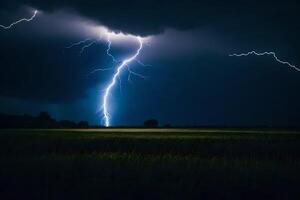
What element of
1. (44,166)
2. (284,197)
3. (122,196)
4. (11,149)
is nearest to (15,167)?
(44,166)

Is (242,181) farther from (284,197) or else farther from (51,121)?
(51,121)

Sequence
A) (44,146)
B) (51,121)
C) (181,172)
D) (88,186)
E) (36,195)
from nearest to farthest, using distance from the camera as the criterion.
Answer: (36,195), (88,186), (181,172), (44,146), (51,121)

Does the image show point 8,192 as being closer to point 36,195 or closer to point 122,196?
point 36,195

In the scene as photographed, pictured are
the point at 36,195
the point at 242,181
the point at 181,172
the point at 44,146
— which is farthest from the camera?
the point at 44,146

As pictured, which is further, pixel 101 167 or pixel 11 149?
pixel 11 149

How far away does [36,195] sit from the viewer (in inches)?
372

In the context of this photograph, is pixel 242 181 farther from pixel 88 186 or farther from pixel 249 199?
pixel 88 186

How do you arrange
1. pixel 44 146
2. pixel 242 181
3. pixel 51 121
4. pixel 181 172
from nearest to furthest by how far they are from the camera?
pixel 242 181 < pixel 181 172 < pixel 44 146 < pixel 51 121

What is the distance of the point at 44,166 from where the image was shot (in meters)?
13.1

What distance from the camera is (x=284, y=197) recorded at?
9.90 meters

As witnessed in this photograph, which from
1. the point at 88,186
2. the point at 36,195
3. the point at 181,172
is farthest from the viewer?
the point at 181,172

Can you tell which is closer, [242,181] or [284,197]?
[284,197]

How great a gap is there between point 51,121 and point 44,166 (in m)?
82.0

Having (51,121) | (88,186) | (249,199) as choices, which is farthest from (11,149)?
(51,121)
